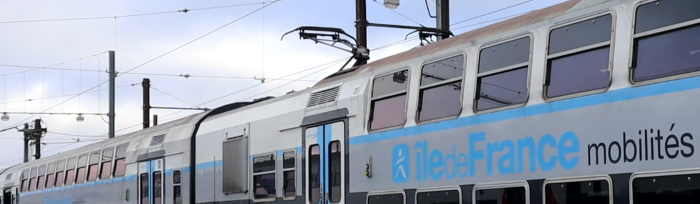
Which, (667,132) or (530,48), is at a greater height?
(530,48)

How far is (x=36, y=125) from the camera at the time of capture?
64.3 m

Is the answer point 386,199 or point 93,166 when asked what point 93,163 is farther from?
point 386,199

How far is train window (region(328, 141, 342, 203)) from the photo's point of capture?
38.4 feet

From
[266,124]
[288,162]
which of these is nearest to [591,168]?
[288,162]

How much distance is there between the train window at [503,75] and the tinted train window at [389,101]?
142 cm

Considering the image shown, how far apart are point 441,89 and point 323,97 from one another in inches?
115

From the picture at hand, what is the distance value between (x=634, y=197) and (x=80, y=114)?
3750 centimetres

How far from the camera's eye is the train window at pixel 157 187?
58.2ft

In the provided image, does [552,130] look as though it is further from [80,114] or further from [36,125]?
[36,125]

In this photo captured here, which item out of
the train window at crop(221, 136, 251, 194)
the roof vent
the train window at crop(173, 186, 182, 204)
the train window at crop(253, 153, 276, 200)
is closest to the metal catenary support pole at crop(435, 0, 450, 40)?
the train window at crop(221, 136, 251, 194)

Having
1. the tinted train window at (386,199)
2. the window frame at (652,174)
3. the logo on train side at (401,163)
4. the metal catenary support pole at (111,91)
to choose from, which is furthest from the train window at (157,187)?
the metal catenary support pole at (111,91)

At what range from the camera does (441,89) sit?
983 centimetres

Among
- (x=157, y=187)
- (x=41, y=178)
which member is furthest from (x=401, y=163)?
(x=41, y=178)

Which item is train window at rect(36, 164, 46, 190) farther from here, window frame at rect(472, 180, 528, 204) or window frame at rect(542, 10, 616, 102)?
window frame at rect(542, 10, 616, 102)
